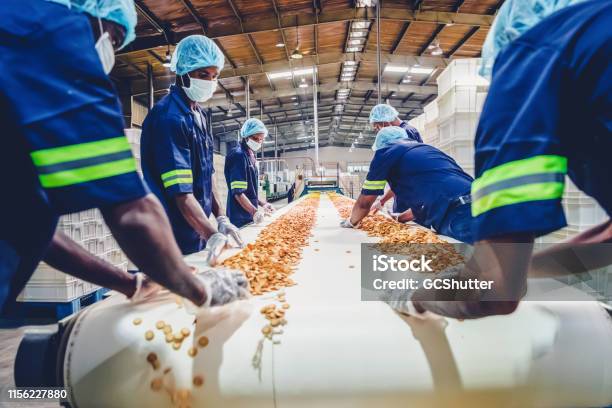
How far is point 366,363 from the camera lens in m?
0.86

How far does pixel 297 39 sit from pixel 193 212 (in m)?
7.20

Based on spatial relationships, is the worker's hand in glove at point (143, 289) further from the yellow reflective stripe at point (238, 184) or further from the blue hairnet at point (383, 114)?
the blue hairnet at point (383, 114)

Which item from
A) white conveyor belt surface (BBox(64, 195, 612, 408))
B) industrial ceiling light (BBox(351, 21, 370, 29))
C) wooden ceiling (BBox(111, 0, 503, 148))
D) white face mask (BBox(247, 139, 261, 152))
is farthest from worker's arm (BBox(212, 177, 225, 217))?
industrial ceiling light (BBox(351, 21, 370, 29))

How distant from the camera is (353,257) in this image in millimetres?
1694

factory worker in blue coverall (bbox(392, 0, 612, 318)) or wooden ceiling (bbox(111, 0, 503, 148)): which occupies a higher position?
wooden ceiling (bbox(111, 0, 503, 148))

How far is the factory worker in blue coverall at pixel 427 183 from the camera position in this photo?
209 centimetres

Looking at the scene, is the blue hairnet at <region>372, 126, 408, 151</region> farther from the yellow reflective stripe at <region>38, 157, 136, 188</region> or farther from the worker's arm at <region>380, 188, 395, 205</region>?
the yellow reflective stripe at <region>38, 157, 136, 188</region>

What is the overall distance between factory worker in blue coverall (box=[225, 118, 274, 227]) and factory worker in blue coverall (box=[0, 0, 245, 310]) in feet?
8.26

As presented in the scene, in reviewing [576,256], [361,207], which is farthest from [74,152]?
[361,207]

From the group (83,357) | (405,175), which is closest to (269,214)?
(405,175)

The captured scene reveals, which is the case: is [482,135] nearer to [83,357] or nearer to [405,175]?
[83,357]

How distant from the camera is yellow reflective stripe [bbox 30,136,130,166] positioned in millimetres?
675

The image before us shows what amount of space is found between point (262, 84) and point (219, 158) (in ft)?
21.8

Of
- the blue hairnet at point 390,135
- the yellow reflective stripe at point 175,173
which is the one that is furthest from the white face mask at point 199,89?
the blue hairnet at point 390,135
